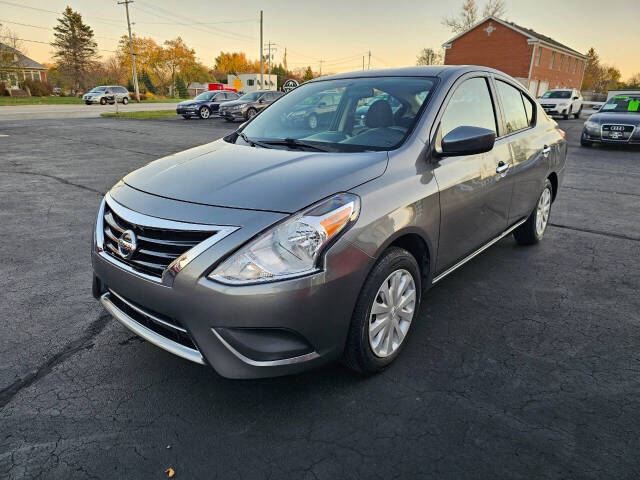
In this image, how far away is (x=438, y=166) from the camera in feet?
9.29

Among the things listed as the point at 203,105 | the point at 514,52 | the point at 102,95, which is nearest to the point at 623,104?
the point at 203,105

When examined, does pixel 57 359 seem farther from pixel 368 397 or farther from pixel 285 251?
pixel 368 397

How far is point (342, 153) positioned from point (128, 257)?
1.36 meters

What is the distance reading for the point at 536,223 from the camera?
473cm

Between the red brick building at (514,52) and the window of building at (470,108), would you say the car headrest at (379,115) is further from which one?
the red brick building at (514,52)

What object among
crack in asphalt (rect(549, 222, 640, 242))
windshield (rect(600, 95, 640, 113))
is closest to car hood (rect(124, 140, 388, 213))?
crack in asphalt (rect(549, 222, 640, 242))

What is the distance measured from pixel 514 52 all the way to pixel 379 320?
4693cm

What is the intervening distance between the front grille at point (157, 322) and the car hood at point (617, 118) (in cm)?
1443

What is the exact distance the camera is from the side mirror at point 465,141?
9.01 feet

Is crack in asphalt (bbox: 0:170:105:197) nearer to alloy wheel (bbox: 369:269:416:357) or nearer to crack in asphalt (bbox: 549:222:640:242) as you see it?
alloy wheel (bbox: 369:269:416:357)

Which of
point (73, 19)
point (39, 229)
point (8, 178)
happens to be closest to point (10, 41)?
point (73, 19)

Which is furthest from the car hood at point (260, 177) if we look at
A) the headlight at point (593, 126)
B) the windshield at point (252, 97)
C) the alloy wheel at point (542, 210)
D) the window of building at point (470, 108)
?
the windshield at point (252, 97)

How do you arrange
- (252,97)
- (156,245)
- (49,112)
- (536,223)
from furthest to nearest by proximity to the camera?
(49,112) < (252,97) < (536,223) < (156,245)

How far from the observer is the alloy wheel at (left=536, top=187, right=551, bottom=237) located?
469 cm
